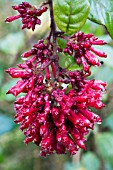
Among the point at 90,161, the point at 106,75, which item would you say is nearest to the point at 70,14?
the point at 106,75

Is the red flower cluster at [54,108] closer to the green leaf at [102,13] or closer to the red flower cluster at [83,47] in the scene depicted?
the red flower cluster at [83,47]

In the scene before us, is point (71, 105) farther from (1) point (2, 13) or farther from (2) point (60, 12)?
(1) point (2, 13)

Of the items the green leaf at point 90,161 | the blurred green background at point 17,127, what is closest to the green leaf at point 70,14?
the blurred green background at point 17,127

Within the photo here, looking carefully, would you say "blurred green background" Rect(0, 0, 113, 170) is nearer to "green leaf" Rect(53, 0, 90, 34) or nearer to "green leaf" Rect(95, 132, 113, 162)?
"green leaf" Rect(95, 132, 113, 162)

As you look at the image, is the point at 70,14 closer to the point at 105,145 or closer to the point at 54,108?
the point at 54,108

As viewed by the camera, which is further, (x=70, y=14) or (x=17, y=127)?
(x=17, y=127)

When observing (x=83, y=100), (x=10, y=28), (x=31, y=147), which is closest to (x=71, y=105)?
(x=83, y=100)
